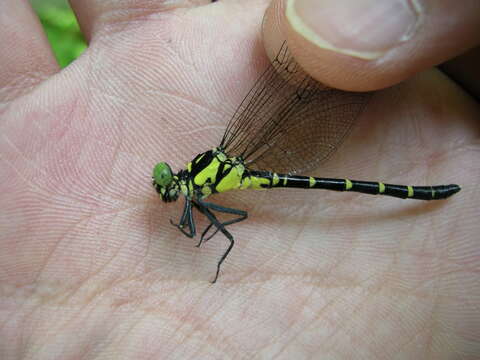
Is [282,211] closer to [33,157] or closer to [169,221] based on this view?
[169,221]

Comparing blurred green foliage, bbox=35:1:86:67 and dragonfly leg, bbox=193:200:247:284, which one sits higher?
blurred green foliage, bbox=35:1:86:67

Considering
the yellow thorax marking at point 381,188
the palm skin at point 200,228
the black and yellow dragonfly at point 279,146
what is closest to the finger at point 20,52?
the palm skin at point 200,228

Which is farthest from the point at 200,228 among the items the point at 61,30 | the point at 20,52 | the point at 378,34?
the point at 61,30

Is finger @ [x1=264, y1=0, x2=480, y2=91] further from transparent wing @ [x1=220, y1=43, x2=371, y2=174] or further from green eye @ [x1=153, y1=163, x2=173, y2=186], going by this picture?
green eye @ [x1=153, y1=163, x2=173, y2=186]

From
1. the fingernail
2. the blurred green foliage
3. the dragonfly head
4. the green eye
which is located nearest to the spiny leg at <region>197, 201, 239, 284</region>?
the dragonfly head

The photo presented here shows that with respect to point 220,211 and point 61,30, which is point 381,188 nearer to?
point 220,211

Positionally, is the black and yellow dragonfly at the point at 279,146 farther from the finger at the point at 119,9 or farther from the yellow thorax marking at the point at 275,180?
the finger at the point at 119,9

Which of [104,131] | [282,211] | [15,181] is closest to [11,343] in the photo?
[15,181]
